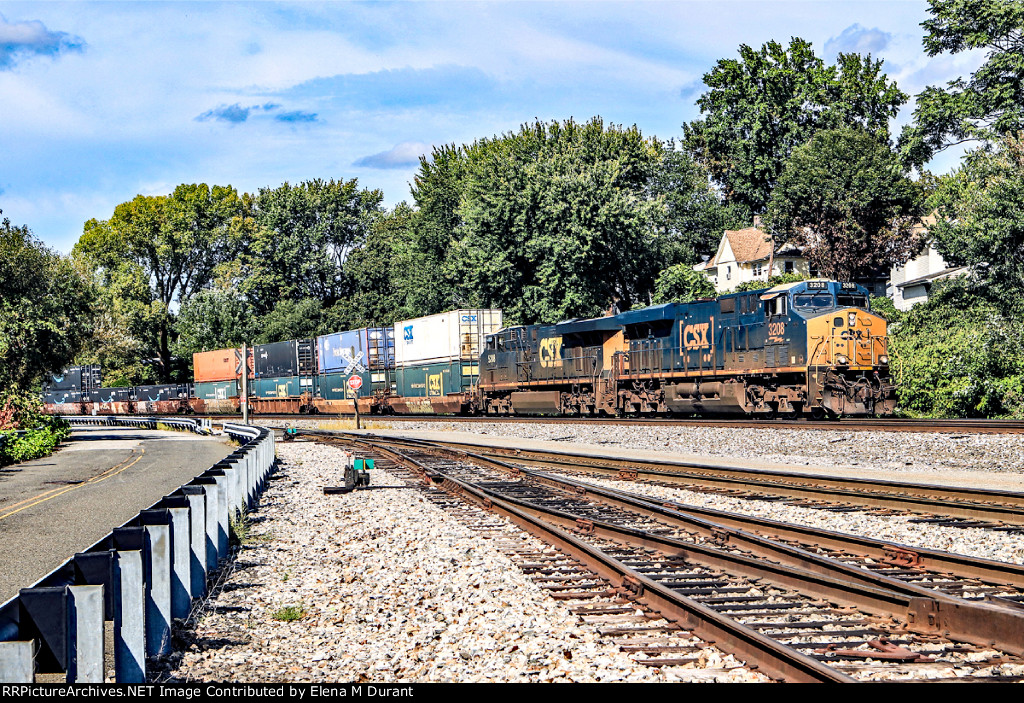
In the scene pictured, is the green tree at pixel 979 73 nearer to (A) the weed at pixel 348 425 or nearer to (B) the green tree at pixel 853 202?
(B) the green tree at pixel 853 202

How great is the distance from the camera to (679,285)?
55.0 meters

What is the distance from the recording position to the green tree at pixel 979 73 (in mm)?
45562

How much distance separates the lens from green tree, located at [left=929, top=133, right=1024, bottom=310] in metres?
34.3

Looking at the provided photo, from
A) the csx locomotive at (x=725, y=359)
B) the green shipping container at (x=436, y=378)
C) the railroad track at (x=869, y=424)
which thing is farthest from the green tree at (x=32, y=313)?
the railroad track at (x=869, y=424)

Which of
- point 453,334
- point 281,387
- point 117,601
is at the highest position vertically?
point 453,334

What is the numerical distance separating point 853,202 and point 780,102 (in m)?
15.9

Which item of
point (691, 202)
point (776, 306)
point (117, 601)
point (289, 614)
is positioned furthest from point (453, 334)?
point (691, 202)

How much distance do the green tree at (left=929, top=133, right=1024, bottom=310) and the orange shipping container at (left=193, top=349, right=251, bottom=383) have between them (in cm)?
3878

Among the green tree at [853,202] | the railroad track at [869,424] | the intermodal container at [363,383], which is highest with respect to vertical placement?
the green tree at [853,202]

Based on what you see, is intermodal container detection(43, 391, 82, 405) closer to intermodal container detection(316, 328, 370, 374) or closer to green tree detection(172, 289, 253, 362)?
green tree detection(172, 289, 253, 362)

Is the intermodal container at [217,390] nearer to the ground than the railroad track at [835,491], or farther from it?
farther from it

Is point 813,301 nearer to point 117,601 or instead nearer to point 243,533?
point 243,533

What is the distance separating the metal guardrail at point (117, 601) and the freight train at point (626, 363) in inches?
753
